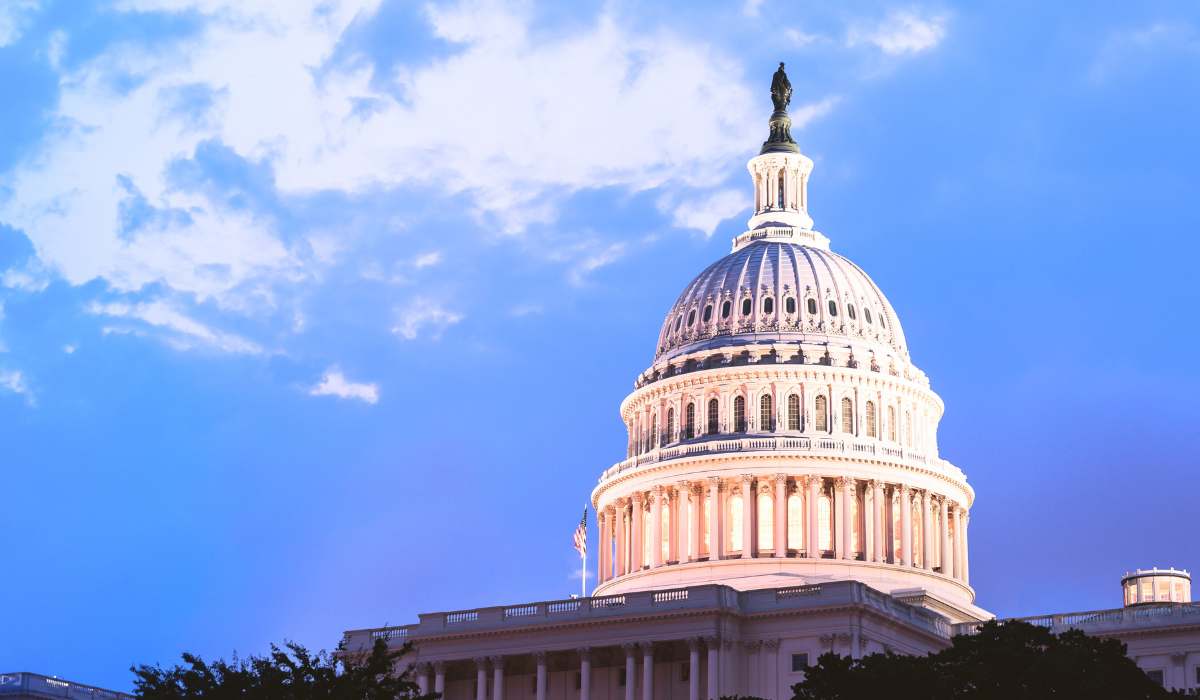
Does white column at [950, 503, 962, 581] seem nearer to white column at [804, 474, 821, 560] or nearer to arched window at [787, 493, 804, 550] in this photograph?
white column at [804, 474, 821, 560]

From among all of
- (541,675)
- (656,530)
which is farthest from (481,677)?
(656,530)

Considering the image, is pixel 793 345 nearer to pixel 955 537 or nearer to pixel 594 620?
pixel 955 537

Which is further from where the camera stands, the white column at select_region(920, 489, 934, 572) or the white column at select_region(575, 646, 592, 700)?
the white column at select_region(920, 489, 934, 572)

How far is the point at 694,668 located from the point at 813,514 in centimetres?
2467

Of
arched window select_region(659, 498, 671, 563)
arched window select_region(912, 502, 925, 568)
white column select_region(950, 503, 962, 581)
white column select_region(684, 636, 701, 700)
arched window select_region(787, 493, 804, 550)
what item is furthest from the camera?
white column select_region(950, 503, 962, 581)

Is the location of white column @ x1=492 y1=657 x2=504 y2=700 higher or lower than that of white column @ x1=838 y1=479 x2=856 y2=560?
lower

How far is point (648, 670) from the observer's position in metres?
106

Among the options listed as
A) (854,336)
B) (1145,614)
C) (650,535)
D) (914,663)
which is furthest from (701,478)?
(914,663)

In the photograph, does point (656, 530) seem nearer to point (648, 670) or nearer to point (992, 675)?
point (648, 670)

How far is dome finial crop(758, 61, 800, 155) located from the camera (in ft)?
488

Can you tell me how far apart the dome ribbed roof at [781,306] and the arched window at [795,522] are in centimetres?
1162

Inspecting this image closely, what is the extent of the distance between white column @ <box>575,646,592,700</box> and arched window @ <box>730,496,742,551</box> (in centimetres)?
2250

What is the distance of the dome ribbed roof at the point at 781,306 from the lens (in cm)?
13600

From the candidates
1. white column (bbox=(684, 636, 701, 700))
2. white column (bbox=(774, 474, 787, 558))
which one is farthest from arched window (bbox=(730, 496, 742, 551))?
white column (bbox=(684, 636, 701, 700))
